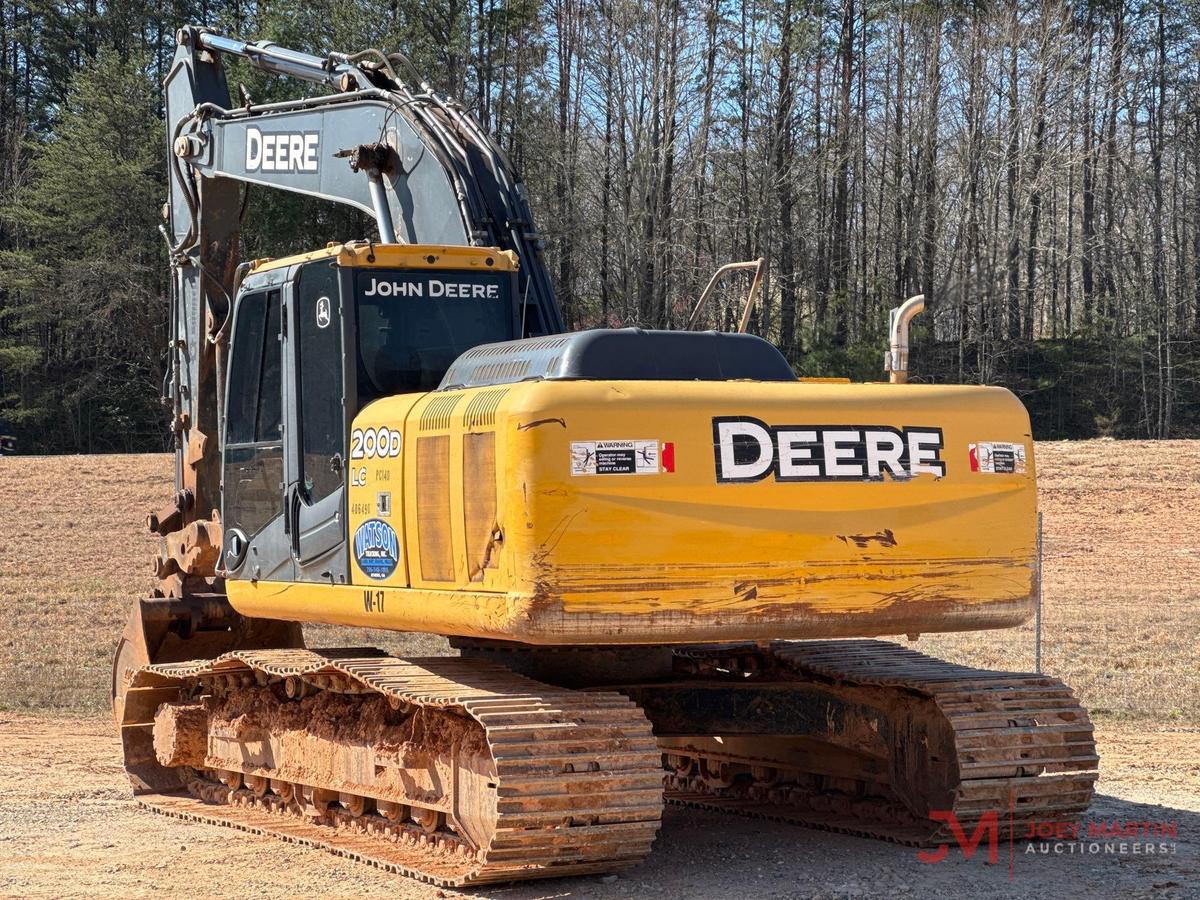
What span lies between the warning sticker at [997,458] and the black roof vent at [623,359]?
90 centimetres

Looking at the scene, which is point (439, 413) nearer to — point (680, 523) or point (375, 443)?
point (375, 443)

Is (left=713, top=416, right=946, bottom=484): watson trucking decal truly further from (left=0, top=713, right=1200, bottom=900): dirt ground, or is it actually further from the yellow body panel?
(left=0, top=713, right=1200, bottom=900): dirt ground

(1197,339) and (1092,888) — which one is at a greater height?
(1197,339)

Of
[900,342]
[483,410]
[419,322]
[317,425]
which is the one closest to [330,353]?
[317,425]

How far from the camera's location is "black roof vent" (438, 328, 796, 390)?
6.98m

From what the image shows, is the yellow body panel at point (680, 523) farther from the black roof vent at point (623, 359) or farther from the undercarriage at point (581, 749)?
the undercarriage at point (581, 749)

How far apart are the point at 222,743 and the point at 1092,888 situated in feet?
15.6

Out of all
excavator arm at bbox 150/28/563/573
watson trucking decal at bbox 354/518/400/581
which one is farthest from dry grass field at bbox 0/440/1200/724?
watson trucking decal at bbox 354/518/400/581

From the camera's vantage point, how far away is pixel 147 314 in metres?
41.2

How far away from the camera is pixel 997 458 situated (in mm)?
7242

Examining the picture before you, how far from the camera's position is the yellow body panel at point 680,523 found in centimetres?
648

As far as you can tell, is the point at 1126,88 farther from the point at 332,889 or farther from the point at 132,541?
the point at 332,889

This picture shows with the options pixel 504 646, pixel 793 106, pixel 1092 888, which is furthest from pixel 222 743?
pixel 793 106

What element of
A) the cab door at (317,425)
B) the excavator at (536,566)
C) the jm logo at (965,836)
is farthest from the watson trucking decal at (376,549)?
the jm logo at (965,836)
